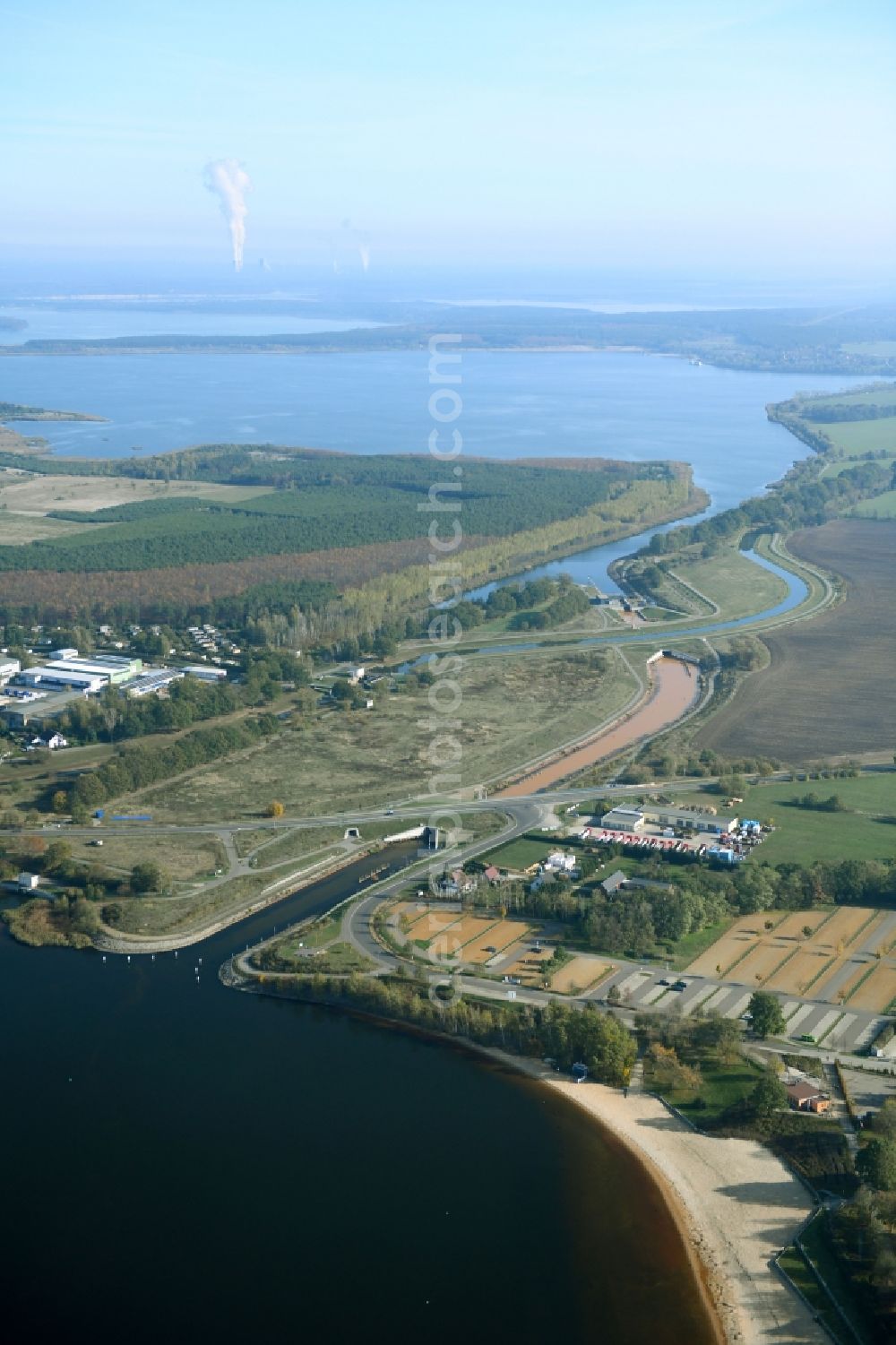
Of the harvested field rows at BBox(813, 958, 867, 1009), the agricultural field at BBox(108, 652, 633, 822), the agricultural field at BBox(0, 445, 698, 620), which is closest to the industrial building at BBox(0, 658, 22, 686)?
the agricultural field at BBox(0, 445, 698, 620)

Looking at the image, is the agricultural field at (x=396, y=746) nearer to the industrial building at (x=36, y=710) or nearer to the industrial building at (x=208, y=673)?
the industrial building at (x=208, y=673)

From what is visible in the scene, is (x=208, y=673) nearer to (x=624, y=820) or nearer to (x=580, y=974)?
(x=624, y=820)

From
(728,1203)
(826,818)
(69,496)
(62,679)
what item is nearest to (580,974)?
(728,1203)

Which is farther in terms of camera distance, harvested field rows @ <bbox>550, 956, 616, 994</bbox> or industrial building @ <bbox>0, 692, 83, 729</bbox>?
industrial building @ <bbox>0, 692, 83, 729</bbox>

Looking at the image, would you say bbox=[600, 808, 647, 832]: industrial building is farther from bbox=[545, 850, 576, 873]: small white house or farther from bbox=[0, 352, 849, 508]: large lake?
bbox=[0, 352, 849, 508]: large lake

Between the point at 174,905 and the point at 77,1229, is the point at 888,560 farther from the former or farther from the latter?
the point at 77,1229

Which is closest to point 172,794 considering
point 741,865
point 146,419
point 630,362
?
point 741,865
